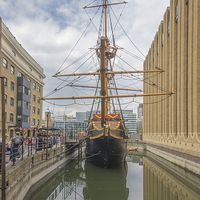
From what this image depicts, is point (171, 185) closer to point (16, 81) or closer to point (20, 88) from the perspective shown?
point (20, 88)

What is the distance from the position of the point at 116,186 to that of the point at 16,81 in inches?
881

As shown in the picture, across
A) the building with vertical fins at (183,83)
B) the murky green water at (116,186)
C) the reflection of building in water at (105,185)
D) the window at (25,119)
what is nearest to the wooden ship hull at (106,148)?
the reflection of building in water at (105,185)

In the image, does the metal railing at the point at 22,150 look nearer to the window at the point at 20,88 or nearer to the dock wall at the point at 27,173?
the dock wall at the point at 27,173

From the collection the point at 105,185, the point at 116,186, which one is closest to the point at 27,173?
the point at 105,185

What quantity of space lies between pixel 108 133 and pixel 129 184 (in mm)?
4841

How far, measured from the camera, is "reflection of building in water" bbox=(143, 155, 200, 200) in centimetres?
1253

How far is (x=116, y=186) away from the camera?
14609 millimetres

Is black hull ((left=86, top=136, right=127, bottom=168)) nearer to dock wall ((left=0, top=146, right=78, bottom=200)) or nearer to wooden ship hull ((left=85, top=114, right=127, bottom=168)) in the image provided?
wooden ship hull ((left=85, top=114, right=127, bottom=168))

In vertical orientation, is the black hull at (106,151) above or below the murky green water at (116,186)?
above

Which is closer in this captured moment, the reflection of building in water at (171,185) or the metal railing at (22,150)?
the metal railing at (22,150)

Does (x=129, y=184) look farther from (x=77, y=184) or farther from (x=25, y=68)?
(x=25, y=68)

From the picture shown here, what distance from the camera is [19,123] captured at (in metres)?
30.4

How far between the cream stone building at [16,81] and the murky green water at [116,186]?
9822mm

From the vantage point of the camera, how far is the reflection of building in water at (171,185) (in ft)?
41.1
